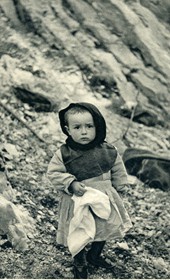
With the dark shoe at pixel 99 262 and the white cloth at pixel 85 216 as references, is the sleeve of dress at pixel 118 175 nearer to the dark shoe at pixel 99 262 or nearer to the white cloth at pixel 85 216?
the white cloth at pixel 85 216

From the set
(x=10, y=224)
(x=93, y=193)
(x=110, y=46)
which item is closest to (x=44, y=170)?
(x=10, y=224)

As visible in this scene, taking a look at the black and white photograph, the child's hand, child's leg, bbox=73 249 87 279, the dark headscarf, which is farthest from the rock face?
child's leg, bbox=73 249 87 279

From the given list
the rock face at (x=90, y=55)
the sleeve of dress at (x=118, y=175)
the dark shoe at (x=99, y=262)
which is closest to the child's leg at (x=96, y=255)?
the dark shoe at (x=99, y=262)

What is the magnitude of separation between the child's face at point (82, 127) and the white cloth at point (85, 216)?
204 mm

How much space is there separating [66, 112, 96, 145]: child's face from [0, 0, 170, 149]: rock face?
661 mm

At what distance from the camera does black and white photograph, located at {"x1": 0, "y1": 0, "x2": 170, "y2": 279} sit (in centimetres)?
222

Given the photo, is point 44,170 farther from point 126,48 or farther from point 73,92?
point 126,48

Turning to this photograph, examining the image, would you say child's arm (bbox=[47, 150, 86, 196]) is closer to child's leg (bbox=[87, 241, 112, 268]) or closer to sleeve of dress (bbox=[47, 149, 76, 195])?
sleeve of dress (bbox=[47, 149, 76, 195])

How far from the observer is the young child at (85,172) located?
7.18ft

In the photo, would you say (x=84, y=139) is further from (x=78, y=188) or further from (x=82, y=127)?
(x=78, y=188)

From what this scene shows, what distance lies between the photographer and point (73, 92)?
2900 millimetres

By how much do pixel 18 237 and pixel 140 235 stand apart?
22.4 inches

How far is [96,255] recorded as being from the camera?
234 centimetres

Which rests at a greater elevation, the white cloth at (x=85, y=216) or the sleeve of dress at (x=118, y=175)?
the sleeve of dress at (x=118, y=175)
